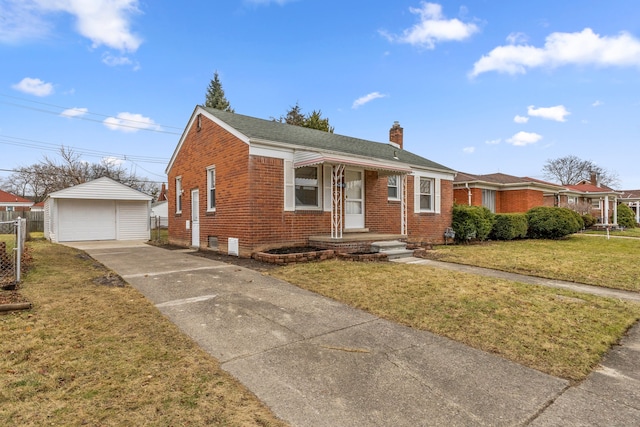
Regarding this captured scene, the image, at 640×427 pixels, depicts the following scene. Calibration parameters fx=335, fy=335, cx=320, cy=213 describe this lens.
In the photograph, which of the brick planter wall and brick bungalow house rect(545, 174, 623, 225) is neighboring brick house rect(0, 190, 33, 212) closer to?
the brick planter wall

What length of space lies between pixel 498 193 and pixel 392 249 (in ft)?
60.3

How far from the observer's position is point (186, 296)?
18.1 ft

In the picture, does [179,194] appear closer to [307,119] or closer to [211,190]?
[211,190]

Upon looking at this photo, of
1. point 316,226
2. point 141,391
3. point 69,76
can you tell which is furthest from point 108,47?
point 141,391

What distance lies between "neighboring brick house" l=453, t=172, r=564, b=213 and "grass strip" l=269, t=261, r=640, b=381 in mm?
16813

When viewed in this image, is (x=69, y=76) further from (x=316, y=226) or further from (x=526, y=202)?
(x=526, y=202)

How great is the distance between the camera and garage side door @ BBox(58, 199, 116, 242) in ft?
61.3

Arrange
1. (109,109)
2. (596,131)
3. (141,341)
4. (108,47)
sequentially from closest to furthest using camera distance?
(141,341) < (108,47) < (596,131) < (109,109)

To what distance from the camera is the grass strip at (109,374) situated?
7.60ft

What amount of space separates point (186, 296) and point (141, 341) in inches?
74.8

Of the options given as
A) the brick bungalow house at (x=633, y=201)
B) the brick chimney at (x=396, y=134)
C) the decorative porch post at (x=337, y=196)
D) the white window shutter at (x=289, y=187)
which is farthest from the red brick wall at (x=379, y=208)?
the brick bungalow house at (x=633, y=201)

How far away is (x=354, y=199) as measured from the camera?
1209cm

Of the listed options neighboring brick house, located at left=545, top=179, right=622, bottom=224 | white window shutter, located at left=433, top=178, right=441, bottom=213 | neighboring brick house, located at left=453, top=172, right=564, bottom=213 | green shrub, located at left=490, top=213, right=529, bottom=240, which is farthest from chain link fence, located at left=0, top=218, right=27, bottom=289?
neighboring brick house, located at left=545, top=179, right=622, bottom=224

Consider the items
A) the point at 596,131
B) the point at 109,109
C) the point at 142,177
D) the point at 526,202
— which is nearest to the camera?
the point at 596,131
